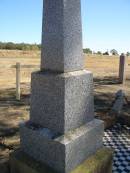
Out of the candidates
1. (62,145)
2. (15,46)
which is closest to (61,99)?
(62,145)

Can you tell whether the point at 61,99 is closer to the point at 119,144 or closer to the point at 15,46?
the point at 119,144

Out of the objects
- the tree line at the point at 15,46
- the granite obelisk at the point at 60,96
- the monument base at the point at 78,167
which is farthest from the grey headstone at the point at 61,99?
the tree line at the point at 15,46

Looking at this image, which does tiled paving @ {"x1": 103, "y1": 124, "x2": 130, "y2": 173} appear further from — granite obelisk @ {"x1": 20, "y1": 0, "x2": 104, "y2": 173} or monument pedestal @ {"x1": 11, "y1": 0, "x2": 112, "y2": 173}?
granite obelisk @ {"x1": 20, "y1": 0, "x2": 104, "y2": 173}

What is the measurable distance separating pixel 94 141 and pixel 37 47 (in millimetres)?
40279

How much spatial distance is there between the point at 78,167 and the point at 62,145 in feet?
1.40

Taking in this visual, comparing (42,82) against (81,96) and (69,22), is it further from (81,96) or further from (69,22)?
(69,22)

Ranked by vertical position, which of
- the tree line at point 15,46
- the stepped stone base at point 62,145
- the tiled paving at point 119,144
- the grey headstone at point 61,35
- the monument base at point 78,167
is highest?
the tree line at point 15,46

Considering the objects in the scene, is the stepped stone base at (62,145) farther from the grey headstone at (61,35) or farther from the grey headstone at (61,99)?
the grey headstone at (61,35)

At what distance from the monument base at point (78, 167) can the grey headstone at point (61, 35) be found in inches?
45.6

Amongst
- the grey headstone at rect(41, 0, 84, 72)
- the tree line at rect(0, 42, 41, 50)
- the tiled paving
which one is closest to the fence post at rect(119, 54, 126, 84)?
the tiled paving

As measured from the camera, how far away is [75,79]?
319 cm

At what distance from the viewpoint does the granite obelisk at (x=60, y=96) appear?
3.09m

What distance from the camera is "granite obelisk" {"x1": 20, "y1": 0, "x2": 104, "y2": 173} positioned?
3088 millimetres

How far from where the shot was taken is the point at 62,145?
119 inches
